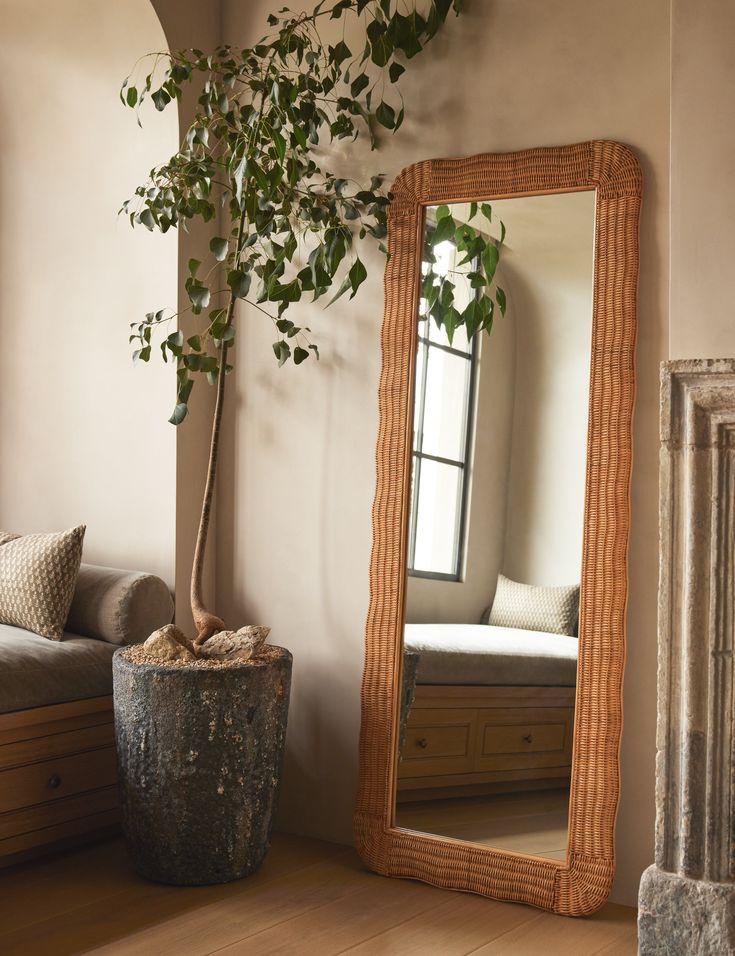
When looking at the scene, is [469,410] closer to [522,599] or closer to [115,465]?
[522,599]

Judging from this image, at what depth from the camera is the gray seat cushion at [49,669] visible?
2992mm

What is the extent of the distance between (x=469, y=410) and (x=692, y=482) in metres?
0.79

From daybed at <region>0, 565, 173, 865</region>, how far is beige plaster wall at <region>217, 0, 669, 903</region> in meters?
0.39

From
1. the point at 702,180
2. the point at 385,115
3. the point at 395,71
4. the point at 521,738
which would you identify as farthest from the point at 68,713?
the point at 702,180

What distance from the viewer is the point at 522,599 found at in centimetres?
293

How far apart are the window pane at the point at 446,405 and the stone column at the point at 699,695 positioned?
75 cm

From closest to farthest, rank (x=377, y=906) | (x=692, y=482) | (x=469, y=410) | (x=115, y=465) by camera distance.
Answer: (x=692, y=482)
(x=377, y=906)
(x=469, y=410)
(x=115, y=465)

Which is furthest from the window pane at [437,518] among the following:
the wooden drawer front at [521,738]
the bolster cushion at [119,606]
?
the bolster cushion at [119,606]

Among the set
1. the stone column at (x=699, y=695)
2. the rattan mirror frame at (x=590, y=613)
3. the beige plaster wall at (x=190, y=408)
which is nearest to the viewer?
the stone column at (x=699, y=695)

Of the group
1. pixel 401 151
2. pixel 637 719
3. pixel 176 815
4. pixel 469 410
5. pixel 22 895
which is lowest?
pixel 22 895

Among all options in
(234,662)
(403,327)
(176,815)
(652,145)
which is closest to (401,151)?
(403,327)

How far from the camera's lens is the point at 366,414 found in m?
3.30

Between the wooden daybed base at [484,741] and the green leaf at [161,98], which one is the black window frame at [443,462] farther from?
the green leaf at [161,98]

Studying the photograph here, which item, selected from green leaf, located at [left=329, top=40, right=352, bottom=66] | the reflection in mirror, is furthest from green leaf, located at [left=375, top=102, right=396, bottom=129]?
the reflection in mirror
